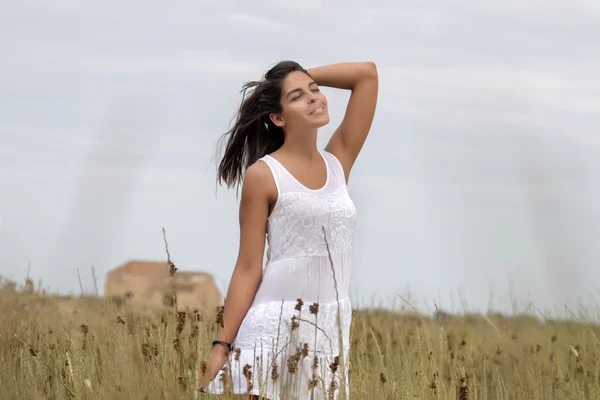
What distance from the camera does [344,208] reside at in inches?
146

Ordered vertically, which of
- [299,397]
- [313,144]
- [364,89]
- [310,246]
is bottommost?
[299,397]

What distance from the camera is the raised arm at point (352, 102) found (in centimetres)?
414

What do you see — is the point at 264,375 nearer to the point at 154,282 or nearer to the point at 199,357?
the point at 199,357

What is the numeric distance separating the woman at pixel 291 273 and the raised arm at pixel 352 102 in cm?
20

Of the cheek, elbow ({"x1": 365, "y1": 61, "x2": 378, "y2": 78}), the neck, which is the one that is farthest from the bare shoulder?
elbow ({"x1": 365, "y1": 61, "x2": 378, "y2": 78})

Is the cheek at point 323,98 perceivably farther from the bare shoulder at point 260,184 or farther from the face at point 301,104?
the bare shoulder at point 260,184

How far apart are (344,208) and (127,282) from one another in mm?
8410

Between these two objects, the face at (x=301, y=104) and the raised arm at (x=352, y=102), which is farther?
the raised arm at (x=352, y=102)

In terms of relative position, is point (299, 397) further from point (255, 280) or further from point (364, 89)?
point (364, 89)

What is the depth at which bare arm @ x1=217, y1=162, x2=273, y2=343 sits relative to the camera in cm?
349

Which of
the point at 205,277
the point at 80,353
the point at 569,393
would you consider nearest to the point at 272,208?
the point at 80,353

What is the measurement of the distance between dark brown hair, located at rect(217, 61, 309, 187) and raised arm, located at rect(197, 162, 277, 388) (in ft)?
1.81

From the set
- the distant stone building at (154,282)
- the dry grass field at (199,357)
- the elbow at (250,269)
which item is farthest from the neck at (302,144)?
the distant stone building at (154,282)

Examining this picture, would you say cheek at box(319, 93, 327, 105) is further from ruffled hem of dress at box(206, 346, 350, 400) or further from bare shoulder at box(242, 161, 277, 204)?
ruffled hem of dress at box(206, 346, 350, 400)
